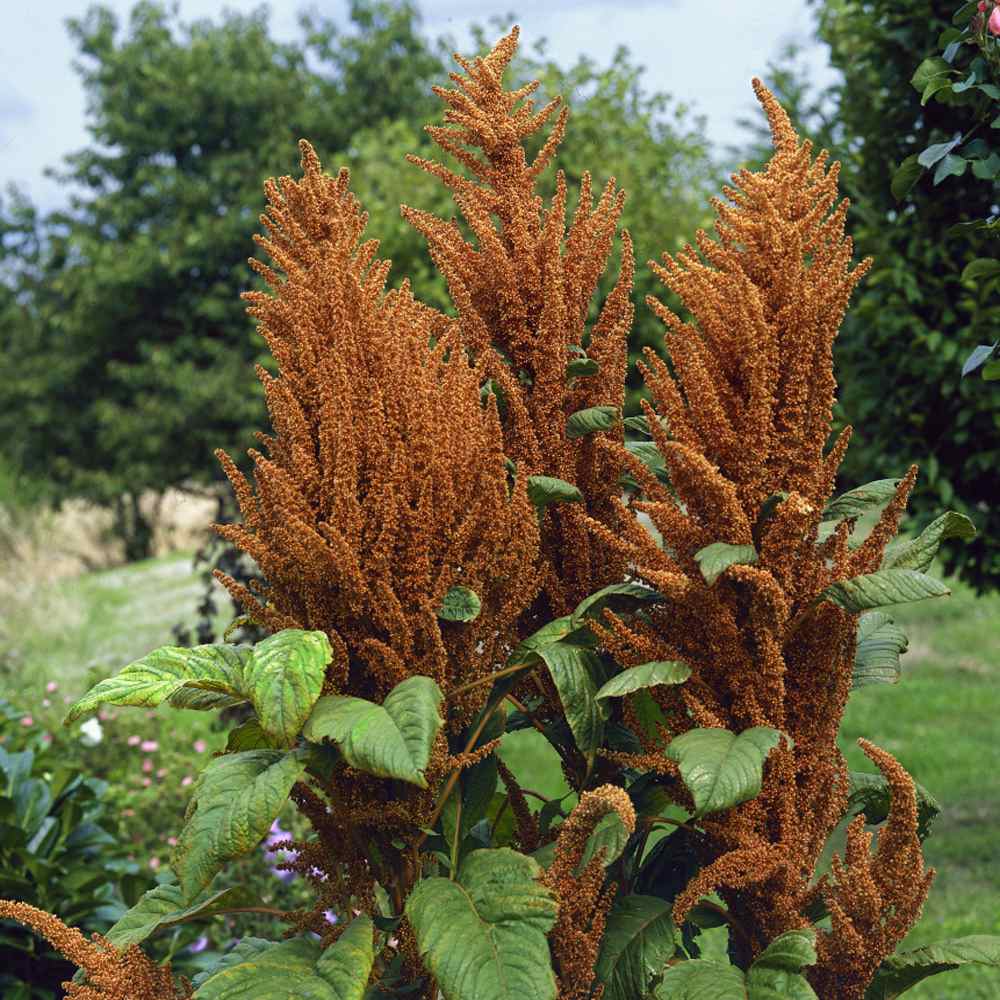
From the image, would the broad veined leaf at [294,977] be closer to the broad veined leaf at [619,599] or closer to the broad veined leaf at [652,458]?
the broad veined leaf at [619,599]

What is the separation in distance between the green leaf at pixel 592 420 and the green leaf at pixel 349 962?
0.89 meters

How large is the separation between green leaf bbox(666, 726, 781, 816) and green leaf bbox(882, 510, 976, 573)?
0.42 meters

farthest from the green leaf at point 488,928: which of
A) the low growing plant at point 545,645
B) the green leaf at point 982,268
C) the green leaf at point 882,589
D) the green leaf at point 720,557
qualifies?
the green leaf at point 982,268

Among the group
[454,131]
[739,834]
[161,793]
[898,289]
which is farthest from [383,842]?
[898,289]

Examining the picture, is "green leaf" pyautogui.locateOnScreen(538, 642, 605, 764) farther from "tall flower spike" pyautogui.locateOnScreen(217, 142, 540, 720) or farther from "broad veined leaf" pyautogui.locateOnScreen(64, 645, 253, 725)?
"broad veined leaf" pyautogui.locateOnScreen(64, 645, 253, 725)

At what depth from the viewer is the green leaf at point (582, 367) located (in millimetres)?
2070

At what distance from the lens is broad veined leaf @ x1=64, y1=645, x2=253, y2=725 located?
177cm

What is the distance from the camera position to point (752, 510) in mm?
1916

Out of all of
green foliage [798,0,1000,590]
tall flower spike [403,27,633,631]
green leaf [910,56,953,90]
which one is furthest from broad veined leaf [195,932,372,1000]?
green foliage [798,0,1000,590]

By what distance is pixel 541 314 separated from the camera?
6.99 ft

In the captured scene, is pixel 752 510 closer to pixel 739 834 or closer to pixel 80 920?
pixel 739 834

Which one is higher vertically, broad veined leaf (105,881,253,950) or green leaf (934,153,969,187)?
green leaf (934,153,969,187)

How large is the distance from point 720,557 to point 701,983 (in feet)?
2.14

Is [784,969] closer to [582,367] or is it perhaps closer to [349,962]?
[349,962]
